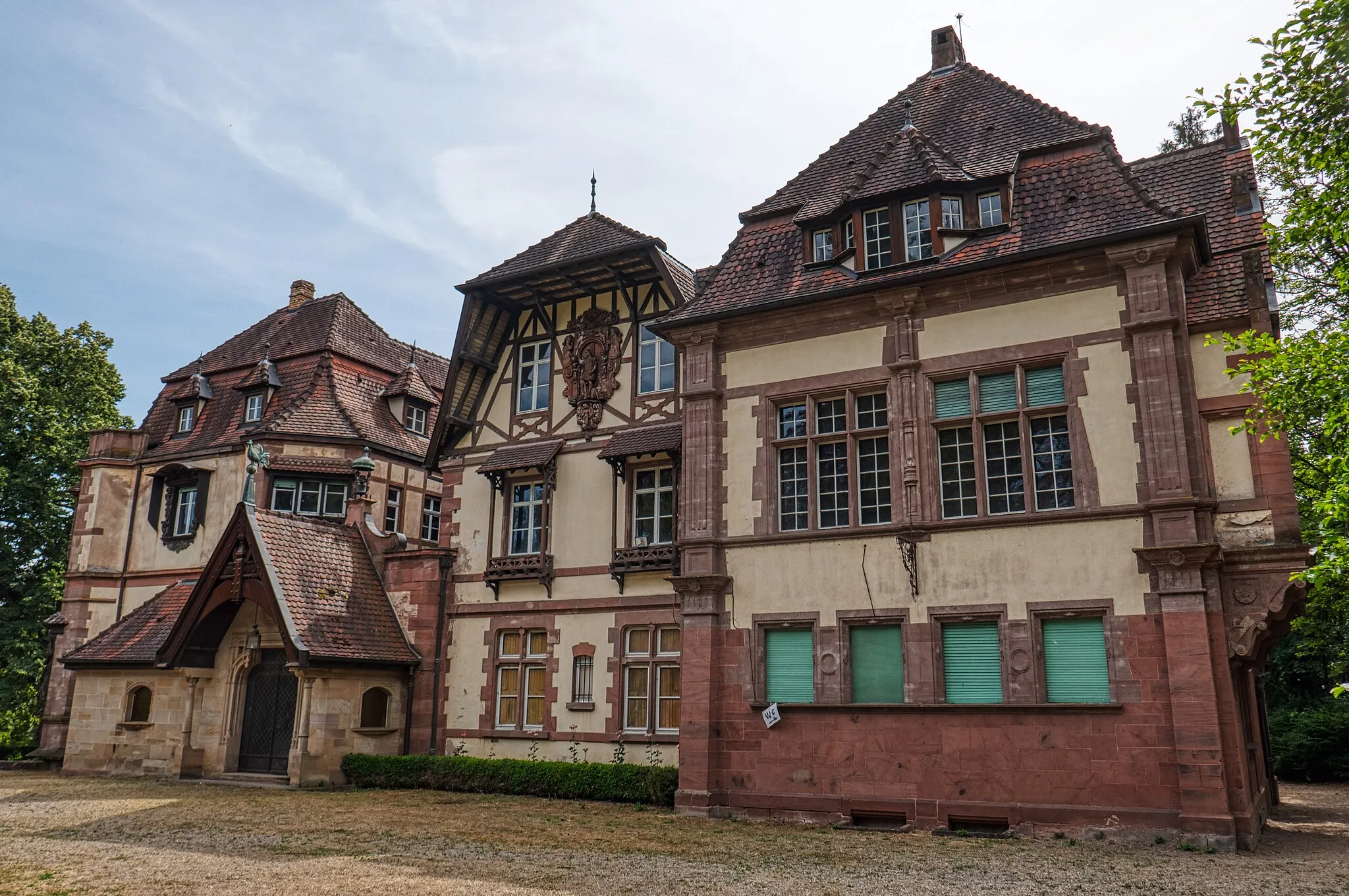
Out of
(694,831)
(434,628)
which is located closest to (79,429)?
(434,628)

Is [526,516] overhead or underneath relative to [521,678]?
overhead

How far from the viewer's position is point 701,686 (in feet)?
56.8

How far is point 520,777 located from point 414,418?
536 inches

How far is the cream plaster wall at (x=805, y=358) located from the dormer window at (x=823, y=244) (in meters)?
1.65

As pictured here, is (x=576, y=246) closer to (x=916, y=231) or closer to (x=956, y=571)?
(x=916, y=231)

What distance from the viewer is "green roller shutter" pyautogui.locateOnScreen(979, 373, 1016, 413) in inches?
647

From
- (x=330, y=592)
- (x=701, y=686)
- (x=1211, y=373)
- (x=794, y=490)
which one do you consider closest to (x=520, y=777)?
(x=701, y=686)

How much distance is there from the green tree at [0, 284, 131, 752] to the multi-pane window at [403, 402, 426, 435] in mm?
11341

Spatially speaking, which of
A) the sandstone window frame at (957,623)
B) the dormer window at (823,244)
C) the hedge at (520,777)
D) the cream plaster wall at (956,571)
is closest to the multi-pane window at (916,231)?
the dormer window at (823,244)

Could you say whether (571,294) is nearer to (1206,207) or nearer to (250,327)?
(1206,207)

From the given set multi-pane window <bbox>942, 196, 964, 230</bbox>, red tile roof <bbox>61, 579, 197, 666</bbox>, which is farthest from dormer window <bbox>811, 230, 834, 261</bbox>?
red tile roof <bbox>61, 579, 197, 666</bbox>

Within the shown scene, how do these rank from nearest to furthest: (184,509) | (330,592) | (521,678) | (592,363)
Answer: (521,678), (330,592), (592,363), (184,509)

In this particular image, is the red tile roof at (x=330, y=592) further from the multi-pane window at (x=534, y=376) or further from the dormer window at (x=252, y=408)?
the dormer window at (x=252, y=408)

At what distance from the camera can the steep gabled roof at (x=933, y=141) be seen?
58.5 feet
